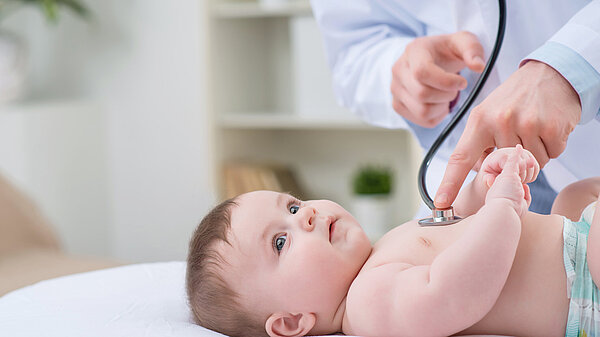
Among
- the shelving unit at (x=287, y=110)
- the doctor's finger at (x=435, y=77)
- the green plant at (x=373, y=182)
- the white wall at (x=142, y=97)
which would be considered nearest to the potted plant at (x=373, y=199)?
the green plant at (x=373, y=182)

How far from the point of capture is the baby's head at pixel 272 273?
963mm

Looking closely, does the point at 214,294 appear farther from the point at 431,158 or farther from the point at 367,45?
the point at 367,45

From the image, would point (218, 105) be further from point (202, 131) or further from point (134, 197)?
point (134, 197)

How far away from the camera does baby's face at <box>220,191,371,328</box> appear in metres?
0.96

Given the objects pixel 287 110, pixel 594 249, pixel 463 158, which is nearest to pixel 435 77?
pixel 463 158

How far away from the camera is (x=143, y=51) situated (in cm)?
326

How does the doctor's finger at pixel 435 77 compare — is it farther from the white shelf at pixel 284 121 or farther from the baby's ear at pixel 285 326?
the white shelf at pixel 284 121

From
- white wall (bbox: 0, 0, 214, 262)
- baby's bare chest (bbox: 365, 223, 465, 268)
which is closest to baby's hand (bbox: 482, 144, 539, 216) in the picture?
baby's bare chest (bbox: 365, 223, 465, 268)

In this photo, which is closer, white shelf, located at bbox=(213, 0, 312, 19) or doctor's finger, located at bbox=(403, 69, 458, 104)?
doctor's finger, located at bbox=(403, 69, 458, 104)

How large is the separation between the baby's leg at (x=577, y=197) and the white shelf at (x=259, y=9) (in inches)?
72.1

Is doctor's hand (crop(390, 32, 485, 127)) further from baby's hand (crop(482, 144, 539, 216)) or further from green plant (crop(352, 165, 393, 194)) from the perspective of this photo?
green plant (crop(352, 165, 393, 194))

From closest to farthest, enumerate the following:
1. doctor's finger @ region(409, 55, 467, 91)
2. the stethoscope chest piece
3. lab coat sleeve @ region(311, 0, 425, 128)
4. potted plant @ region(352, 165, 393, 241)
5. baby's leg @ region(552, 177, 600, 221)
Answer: the stethoscope chest piece
baby's leg @ region(552, 177, 600, 221)
doctor's finger @ region(409, 55, 467, 91)
lab coat sleeve @ region(311, 0, 425, 128)
potted plant @ region(352, 165, 393, 241)

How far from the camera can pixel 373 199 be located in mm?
2906

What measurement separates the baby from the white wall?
2048 mm
